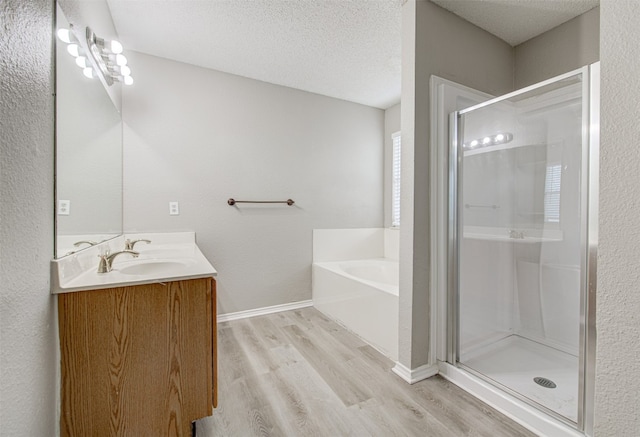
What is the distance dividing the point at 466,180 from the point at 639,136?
1.00 meters

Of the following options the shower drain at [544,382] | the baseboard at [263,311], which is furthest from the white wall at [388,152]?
the shower drain at [544,382]

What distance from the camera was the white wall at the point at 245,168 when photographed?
2350 mm

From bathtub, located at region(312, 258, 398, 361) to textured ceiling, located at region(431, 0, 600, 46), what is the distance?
6.32 feet

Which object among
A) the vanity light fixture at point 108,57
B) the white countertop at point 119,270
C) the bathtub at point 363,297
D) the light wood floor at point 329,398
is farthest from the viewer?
the bathtub at point 363,297

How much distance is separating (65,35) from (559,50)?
2.94 metres

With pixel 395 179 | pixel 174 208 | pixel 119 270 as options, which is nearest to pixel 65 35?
pixel 119 270

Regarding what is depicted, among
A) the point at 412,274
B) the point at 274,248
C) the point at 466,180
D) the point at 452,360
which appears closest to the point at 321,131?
the point at 274,248

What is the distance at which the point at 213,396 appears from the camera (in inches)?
51.9

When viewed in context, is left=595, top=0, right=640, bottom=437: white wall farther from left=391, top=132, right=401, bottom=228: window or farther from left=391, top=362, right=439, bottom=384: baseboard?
left=391, top=132, right=401, bottom=228: window

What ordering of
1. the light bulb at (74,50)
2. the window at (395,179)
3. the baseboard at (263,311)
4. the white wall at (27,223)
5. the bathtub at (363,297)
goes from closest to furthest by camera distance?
the white wall at (27,223)
the light bulb at (74,50)
the bathtub at (363,297)
the baseboard at (263,311)
the window at (395,179)

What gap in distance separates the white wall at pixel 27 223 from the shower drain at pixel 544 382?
7.45ft

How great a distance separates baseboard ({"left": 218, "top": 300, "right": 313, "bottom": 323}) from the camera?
2.65 m

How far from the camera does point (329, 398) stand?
1547 millimetres

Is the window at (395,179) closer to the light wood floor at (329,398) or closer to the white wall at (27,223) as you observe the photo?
the light wood floor at (329,398)
